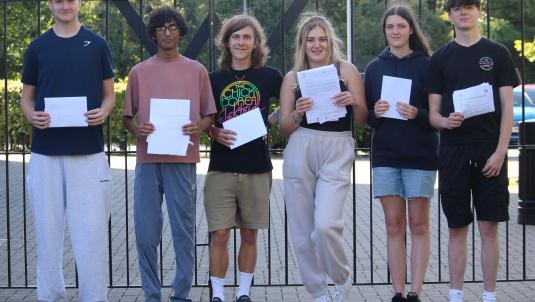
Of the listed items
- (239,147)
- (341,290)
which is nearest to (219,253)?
(239,147)

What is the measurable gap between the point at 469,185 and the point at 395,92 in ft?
2.48

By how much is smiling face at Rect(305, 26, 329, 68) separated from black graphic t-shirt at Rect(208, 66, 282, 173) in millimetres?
298

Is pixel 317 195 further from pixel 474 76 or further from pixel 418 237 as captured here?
pixel 474 76

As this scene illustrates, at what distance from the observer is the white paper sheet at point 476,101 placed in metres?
5.54

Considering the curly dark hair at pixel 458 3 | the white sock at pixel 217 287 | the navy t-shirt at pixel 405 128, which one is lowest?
the white sock at pixel 217 287

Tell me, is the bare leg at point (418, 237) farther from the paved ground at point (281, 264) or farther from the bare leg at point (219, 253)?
the bare leg at point (219, 253)

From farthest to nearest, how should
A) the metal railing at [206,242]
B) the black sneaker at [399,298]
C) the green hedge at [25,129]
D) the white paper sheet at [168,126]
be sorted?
the green hedge at [25,129] → the metal railing at [206,242] → the black sneaker at [399,298] → the white paper sheet at [168,126]

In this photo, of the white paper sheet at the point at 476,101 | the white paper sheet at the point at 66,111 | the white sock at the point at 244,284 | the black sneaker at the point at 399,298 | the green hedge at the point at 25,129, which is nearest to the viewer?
the white paper sheet at the point at 66,111

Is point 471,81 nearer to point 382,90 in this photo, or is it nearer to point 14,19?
point 382,90

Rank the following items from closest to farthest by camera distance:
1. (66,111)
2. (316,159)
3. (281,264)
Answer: (66,111) < (316,159) < (281,264)

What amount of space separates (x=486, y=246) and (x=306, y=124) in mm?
1399

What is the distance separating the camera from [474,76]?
5.59 meters

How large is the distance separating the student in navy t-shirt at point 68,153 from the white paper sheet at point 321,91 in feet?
4.09

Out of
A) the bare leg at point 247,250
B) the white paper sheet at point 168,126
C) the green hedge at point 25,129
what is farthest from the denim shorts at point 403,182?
the green hedge at point 25,129
